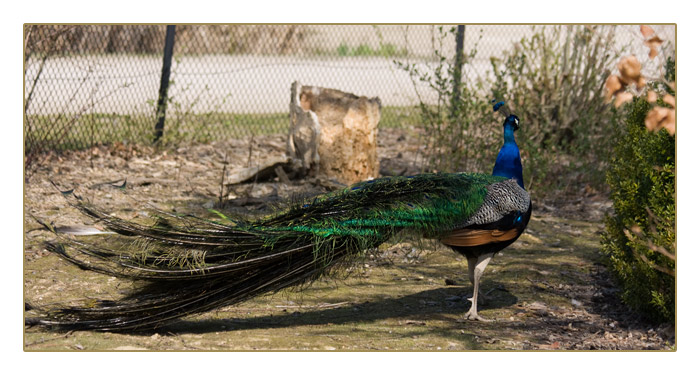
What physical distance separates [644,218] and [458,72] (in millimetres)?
3761

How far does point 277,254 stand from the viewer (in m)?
4.69

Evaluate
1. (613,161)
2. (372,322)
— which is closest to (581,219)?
(613,161)

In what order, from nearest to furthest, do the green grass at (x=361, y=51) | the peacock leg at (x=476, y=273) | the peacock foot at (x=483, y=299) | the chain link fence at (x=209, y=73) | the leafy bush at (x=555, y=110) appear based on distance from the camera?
the peacock leg at (x=476, y=273), the peacock foot at (x=483, y=299), the leafy bush at (x=555, y=110), the chain link fence at (x=209, y=73), the green grass at (x=361, y=51)

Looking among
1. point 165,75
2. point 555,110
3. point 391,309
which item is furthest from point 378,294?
point 555,110

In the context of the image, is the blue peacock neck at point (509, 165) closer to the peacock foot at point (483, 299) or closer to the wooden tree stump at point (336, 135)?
the peacock foot at point (483, 299)

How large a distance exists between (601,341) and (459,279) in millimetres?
1572

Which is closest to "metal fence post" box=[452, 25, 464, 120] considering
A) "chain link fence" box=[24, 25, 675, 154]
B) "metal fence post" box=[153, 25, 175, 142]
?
"chain link fence" box=[24, 25, 675, 154]

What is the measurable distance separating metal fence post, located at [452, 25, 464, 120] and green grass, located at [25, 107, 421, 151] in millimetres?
1881

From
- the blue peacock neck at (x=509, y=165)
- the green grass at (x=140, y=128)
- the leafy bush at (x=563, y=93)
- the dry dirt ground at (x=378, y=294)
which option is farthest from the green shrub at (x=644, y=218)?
the green grass at (x=140, y=128)

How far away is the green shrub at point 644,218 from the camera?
4824 mm

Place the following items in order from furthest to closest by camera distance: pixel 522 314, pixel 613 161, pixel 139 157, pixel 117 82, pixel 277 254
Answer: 1. pixel 117 82
2. pixel 139 157
3. pixel 613 161
4. pixel 522 314
5. pixel 277 254

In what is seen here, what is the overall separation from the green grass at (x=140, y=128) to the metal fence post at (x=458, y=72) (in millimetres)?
1881

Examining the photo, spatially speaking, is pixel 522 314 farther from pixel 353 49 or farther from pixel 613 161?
pixel 353 49

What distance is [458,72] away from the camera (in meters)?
8.60
